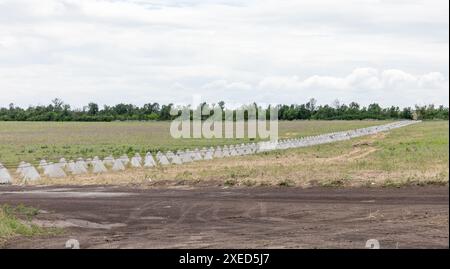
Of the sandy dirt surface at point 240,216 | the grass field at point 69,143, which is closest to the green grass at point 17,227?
the sandy dirt surface at point 240,216

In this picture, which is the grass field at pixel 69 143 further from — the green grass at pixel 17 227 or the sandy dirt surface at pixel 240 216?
Answer: the green grass at pixel 17 227

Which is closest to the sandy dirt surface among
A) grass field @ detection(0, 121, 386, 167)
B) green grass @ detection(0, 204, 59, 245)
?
green grass @ detection(0, 204, 59, 245)

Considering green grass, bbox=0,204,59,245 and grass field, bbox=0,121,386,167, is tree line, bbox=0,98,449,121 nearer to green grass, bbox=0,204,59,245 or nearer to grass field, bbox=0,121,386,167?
grass field, bbox=0,121,386,167

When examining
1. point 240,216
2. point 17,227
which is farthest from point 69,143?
point 17,227

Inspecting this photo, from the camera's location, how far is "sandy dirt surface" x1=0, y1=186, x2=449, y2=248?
1416 centimetres

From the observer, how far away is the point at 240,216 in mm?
18234

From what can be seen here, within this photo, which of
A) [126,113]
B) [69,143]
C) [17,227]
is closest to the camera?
[17,227]

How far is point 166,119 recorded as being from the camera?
168625 mm

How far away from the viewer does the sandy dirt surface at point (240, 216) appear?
14164 millimetres

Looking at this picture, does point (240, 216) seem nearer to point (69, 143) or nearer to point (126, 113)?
point (69, 143)

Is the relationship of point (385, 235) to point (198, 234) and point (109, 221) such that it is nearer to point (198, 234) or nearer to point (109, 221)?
point (198, 234)

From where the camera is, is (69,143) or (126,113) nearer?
(69,143)

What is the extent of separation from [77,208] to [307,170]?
1258 centimetres
